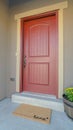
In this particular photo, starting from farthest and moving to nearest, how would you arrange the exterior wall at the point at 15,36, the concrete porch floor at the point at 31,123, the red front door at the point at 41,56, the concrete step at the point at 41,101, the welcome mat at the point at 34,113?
the red front door at the point at 41,56 → the exterior wall at the point at 15,36 → the concrete step at the point at 41,101 → the welcome mat at the point at 34,113 → the concrete porch floor at the point at 31,123

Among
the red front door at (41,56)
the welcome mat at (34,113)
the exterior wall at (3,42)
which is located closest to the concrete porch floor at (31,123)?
the welcome mat at (34,113)

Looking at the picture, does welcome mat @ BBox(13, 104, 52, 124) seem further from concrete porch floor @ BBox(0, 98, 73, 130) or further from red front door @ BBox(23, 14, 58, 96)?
red front door @ BBox(23, 14, 58, 96)

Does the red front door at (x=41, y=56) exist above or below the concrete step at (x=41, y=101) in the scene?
above

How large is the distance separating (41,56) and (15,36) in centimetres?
81

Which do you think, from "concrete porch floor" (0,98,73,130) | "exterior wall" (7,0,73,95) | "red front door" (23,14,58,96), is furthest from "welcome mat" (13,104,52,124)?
"exterior wall" (7,0,73,95)

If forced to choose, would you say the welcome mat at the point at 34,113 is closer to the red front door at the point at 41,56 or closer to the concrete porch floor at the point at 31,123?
the concrete porch floor at the point at 31,123

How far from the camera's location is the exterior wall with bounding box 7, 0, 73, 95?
2148mm

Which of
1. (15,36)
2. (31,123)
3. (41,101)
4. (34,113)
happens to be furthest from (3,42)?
(31,123)

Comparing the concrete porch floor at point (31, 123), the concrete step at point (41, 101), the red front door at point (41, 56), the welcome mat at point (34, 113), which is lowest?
the concrete porch floor at point (31, 123)

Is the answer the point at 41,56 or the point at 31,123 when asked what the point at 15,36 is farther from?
the point at 31,123

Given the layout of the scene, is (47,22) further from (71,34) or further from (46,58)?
(46,58)

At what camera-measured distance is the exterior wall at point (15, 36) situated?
215cm

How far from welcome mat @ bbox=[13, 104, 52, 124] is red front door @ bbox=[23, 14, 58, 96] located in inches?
18.8

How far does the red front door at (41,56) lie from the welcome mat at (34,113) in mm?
478
